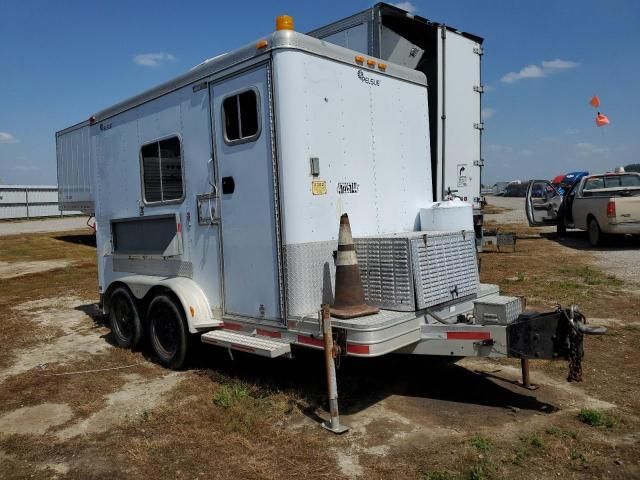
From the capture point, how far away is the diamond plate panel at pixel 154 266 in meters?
5.53

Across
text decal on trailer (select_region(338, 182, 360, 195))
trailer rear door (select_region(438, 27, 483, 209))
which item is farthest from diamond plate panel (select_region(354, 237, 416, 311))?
trailer rear door (select_region(438, 27, 483, 209))

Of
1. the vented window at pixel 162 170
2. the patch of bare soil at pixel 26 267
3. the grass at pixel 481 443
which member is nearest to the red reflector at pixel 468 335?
the grass at pixel 481 443

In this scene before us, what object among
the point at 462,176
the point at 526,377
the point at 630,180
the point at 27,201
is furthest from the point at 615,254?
the point at 27,201

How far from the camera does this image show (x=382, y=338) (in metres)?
3.91

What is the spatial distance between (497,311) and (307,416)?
1.67m

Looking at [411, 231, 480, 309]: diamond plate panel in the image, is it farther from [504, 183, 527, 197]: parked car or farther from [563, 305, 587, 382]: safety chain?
[504, 183, 527, 197]: parked car

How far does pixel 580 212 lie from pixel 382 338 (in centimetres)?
1194

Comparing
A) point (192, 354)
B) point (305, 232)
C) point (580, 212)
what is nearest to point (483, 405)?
point (305, 232)

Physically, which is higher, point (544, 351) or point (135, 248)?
point (135, 248)

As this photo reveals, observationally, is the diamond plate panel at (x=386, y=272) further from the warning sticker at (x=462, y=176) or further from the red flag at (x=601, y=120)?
the red flag at (x=601, y=120)

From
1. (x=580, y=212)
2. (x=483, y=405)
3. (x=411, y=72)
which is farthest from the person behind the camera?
(x=580, y=212)

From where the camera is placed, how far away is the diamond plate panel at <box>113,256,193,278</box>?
218 inches

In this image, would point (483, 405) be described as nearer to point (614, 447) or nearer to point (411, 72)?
point (614, 447)

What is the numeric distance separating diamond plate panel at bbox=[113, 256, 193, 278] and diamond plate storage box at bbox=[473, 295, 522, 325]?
111 inches
